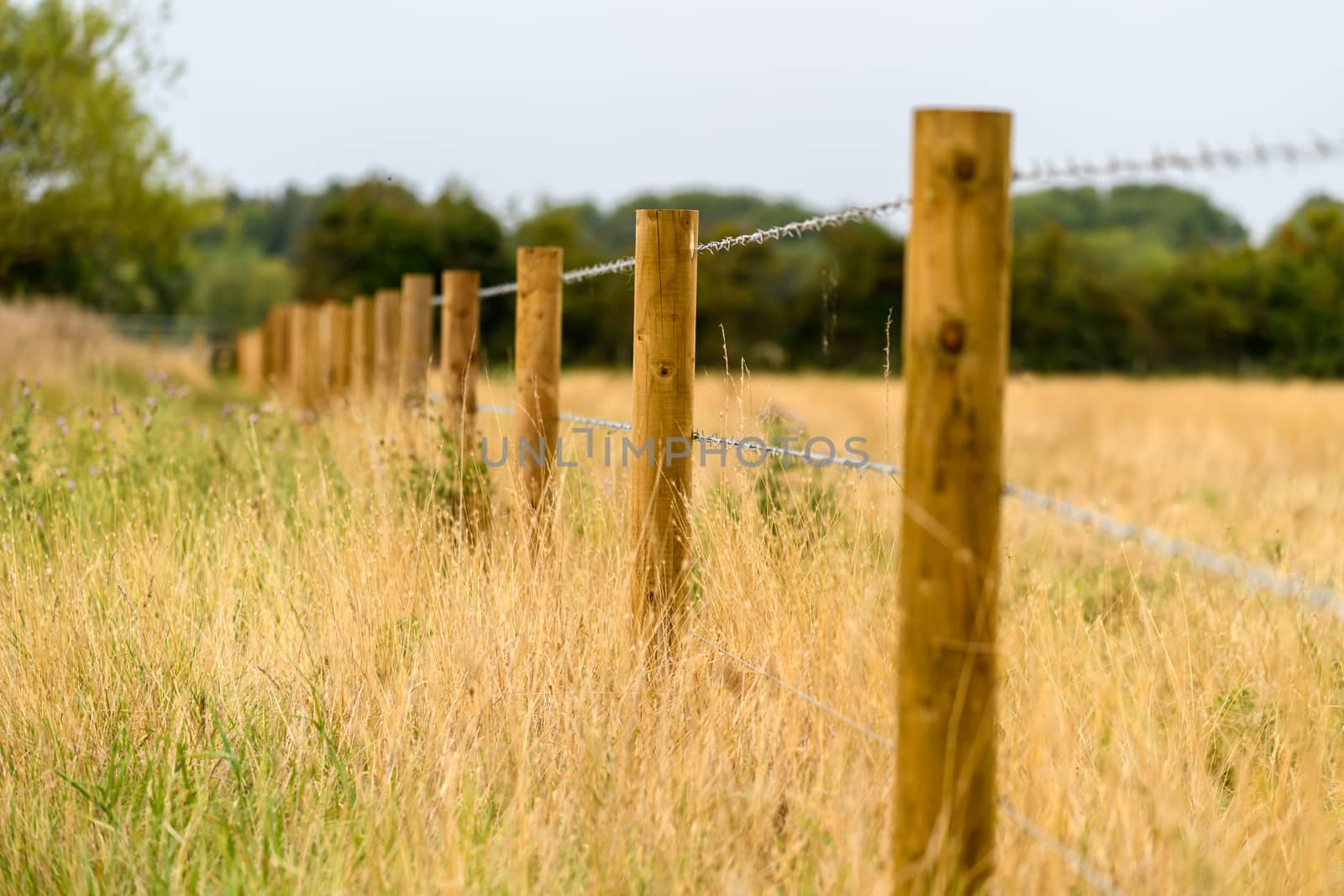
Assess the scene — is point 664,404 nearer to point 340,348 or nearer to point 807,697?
point 807,697

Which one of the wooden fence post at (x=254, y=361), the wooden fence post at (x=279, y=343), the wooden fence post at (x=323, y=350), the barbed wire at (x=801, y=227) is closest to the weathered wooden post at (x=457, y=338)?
the barbed wire at (x=801, y=227)

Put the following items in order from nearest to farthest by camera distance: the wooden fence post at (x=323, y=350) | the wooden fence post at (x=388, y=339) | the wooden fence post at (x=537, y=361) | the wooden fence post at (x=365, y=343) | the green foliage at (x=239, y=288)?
the wooden fence post at (x=537, y=361) → the wooden fence post at (x=388, y=339) → the wooden fence post at (x=365, y=343) → the wooden fence post at (x=323, y=350) → the green foliage at (x=239, y=288)

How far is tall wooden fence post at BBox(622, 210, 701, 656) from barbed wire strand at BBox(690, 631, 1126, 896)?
24 centimetres

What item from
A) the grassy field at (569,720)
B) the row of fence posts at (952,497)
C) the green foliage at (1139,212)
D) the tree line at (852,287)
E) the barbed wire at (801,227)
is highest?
the green foliage at (1139,212)

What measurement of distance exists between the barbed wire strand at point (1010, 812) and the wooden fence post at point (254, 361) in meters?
15.8

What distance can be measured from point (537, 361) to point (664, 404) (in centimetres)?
134

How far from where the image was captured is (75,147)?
1922 cm

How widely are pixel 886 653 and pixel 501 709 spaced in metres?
1.02

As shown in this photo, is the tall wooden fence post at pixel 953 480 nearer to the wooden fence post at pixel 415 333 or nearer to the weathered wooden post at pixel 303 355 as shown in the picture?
the wooden fence post at pixel 415 333

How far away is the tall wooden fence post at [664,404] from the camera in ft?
11.9

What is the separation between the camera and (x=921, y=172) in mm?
2035

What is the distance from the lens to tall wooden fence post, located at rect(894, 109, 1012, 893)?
199 cm

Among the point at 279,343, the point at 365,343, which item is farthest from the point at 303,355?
the point at 279,343

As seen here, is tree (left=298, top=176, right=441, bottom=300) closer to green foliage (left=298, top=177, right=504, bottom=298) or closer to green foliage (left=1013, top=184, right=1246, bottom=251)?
green foliage (left=298, top=177, right=504, bottom=298)
